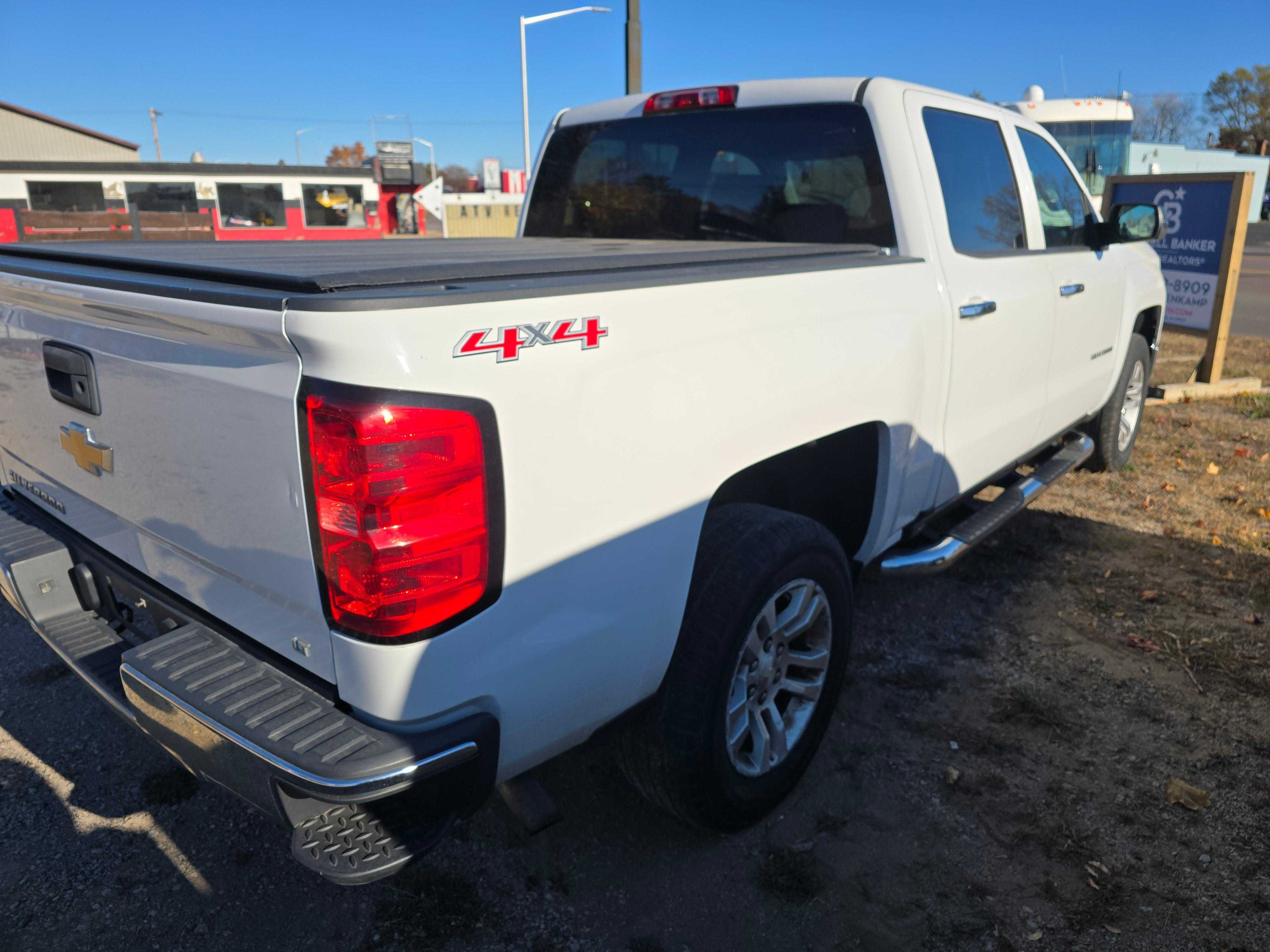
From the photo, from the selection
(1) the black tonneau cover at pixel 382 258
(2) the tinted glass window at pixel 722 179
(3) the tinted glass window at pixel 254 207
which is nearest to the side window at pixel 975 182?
(2) the tinted glass window at pixel 722 179

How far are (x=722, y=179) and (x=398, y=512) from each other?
2.58 meters

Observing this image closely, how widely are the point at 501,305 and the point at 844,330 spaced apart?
1.24 meters

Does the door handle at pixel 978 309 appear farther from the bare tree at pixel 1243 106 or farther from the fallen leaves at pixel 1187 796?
the bare tree at pixel 1243 106

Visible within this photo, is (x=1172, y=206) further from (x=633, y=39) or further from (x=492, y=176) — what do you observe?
(x=492, y=176)

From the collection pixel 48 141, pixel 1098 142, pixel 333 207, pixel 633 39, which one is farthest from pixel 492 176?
pixel 633 39

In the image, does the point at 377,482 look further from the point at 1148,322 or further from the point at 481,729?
the point at 1148,322

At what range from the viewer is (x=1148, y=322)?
5.91m

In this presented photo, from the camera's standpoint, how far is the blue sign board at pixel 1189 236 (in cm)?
802

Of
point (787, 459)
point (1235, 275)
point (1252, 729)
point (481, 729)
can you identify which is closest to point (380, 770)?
point (481, 729)

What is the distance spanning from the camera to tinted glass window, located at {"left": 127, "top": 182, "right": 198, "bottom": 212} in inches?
997

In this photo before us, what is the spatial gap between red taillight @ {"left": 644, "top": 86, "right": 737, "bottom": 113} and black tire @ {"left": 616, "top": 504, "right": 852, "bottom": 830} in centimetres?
193

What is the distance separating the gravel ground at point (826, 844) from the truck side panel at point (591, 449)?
0.72m

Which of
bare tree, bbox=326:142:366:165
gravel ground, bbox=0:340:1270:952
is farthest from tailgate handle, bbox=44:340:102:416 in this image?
bare tree, bbox=326:142:366:165

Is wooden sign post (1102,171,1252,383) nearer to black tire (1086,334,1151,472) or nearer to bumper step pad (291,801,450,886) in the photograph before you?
black tire (1086,334,1151,472)
